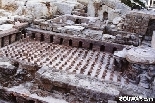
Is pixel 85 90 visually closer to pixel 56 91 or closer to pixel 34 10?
pixel 56 91

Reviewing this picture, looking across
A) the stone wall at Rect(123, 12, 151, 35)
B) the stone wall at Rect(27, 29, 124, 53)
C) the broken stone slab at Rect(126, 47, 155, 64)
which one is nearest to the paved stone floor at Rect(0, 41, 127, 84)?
the stone wall at Rect(27, 29, 124, 53)

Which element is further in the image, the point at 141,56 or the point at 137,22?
the point at 137,22

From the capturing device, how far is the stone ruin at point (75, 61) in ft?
19.3

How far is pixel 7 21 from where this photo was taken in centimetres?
1210

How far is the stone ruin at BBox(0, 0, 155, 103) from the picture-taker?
19.3ft

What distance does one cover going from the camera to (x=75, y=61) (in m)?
8.67

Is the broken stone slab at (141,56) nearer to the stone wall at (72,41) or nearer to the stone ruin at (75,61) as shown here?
the stone ruin at (75,61)

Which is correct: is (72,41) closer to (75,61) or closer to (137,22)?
(75,61)

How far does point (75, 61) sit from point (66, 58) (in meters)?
0.44

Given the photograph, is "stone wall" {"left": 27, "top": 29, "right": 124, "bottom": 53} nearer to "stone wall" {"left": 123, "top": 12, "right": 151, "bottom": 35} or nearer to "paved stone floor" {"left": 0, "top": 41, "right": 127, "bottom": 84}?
"paved stone floor" {"left": 0, "top": 41, "right": 127, "bottom": 84}

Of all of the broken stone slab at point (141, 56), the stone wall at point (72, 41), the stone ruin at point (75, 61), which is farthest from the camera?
the stone wall at point (72, 41)

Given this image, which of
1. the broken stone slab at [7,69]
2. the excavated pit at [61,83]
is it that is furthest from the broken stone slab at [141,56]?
the broken stone slab at [7,69]

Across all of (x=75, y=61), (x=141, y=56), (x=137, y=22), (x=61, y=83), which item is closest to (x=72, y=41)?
(x=75, y=61)

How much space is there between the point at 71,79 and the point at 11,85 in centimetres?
178
